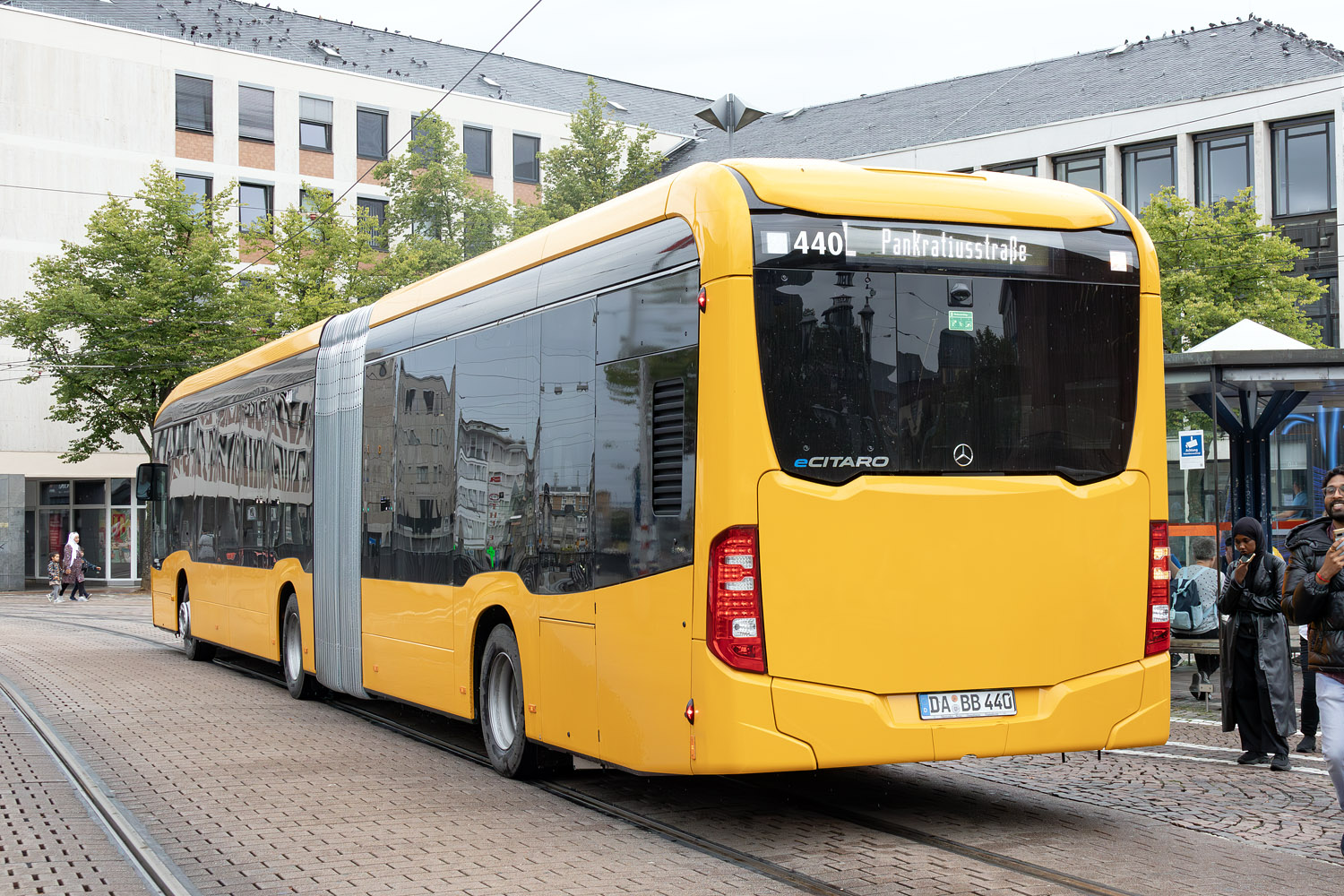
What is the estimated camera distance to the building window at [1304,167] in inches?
1563

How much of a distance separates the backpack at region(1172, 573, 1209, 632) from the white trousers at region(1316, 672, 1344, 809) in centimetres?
730

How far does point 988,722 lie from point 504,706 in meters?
3.35

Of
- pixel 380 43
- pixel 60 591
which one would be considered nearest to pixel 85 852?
pixel 60 591

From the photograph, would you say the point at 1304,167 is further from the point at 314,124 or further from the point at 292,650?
the point at 292,650

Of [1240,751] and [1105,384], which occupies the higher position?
[1105,384]

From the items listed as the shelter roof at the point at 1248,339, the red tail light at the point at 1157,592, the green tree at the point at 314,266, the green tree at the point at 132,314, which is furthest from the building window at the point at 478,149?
the red tail light at the point at 1157,592

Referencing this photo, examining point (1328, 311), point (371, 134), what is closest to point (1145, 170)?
point (1328, 311)

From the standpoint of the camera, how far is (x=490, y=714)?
363 inches

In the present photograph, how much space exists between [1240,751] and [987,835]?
13.0 ft

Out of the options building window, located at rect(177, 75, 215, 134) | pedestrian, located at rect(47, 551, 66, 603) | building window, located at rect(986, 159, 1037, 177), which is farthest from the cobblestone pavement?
building window, located at rect(177, 75, 215, 134)

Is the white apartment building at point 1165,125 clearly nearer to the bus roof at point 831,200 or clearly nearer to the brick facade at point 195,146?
the brick facade at point 195,146

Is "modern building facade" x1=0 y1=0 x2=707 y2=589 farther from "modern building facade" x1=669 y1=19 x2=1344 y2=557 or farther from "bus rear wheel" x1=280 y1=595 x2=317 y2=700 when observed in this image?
"bus rear wheel" x1=280 y1=595 x2=317 y2=700

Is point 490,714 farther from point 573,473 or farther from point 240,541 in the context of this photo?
point 240,541

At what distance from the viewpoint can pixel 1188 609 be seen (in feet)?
45.1
